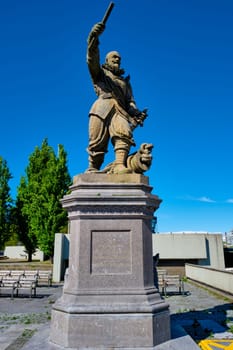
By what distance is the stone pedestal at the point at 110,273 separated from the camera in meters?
4.35

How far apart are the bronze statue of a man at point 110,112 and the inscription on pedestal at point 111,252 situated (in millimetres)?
1204

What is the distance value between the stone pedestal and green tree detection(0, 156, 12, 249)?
2754cm

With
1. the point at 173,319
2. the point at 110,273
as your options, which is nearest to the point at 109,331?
the point at 110,273

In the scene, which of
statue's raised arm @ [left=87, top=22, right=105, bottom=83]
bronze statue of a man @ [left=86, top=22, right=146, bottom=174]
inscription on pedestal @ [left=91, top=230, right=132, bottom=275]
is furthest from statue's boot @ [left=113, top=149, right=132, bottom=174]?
statue's raised arm @ [left=87, top=22, right=105, bottom=83]

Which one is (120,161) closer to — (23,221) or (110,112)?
(110,112)

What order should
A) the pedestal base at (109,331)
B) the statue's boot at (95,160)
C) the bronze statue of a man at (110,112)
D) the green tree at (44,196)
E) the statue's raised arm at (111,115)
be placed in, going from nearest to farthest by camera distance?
1. the pedestal base at (109,331)
2. the statue's raised arm at (111,115)
3. the bronze statue of a man at (110,112)
4. the statue's boot at (95,160)
5. the green tree at (44,196)

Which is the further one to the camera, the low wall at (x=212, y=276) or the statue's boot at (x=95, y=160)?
the low wall at (x=212, y=276)

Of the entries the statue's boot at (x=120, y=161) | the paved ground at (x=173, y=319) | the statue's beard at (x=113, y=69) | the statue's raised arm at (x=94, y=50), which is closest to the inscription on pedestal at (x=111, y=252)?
the statue's boot at (x=120, y=161)

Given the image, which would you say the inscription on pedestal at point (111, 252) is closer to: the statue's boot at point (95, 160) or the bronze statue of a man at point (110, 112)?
the bronze statue of a man at point (110, 112)

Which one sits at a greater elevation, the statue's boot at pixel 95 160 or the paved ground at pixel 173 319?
the statue's boot at pixel 95 160

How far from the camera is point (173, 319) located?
7.53 meters

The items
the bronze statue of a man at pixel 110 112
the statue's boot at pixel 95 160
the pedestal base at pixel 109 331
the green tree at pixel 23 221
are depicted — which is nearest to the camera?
the pedestal base at pixel 109 331

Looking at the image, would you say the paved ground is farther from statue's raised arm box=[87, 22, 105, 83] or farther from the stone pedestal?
statue's raised arm box=[87, 22, 105, 83]

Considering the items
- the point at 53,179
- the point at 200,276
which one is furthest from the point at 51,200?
the point at 200,276
